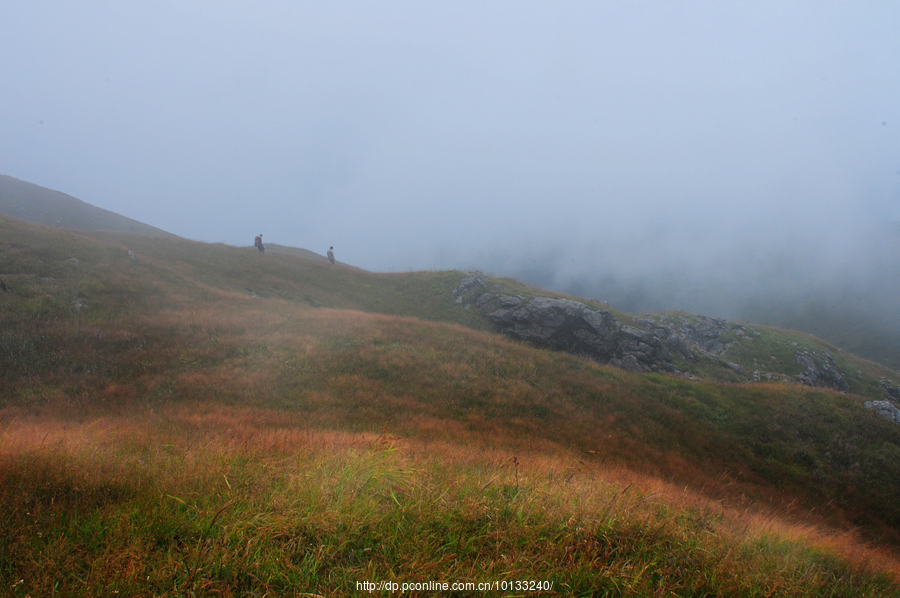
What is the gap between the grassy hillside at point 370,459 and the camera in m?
3.08

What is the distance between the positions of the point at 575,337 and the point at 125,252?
3360 cm

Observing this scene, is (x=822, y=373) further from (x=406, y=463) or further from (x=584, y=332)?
(x=406, y=463)

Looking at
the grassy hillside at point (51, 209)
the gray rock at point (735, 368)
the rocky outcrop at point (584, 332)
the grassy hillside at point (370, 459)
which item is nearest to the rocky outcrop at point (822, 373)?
the rocky outcrop at point (584, 332)

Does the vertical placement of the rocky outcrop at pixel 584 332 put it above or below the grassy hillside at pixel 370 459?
above

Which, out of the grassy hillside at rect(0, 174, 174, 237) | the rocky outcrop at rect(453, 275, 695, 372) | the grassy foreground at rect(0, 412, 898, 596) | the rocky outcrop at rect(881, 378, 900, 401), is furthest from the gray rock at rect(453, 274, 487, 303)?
the grassy hillside at rect(0, 174, 174, 237)

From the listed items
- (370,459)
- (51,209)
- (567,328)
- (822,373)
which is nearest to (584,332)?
(567,328)

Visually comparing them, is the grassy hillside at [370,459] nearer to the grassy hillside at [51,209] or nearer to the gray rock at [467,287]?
the gray rock at [467,287]

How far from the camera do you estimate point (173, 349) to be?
1280 centimetres

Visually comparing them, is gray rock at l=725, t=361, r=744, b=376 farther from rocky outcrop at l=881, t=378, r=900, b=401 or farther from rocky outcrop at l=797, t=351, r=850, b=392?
rocky outcrop at l=881, t=378, r=900, b=401

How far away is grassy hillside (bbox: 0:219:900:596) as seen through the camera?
3.08m

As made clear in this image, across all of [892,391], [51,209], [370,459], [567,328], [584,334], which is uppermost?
[892,391]

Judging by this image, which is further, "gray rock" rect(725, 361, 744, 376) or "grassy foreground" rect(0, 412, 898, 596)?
"gray rock" rect(725, 361, 744, 376)

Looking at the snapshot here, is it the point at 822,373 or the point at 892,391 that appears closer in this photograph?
the point at 892,391

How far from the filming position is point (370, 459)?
5012mm
